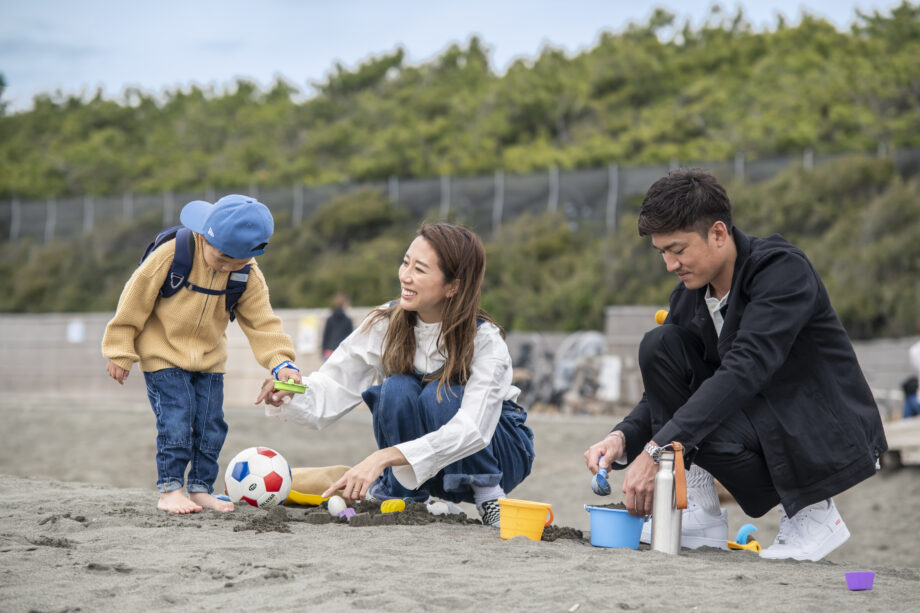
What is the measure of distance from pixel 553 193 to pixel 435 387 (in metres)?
18.8

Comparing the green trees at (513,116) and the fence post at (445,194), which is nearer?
the fence post at (445,194)

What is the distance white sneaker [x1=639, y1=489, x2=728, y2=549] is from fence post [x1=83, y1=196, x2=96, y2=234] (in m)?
25.2

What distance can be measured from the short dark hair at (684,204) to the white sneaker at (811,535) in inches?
40.1

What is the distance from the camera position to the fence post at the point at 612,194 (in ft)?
68.4

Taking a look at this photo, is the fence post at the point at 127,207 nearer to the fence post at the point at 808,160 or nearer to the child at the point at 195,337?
the fence post at the point at 808,160

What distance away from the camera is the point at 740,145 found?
25.1 m

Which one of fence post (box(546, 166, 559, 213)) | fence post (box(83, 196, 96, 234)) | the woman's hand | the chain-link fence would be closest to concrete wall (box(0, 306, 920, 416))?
the chain-link fence

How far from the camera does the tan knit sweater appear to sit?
3.80 meters

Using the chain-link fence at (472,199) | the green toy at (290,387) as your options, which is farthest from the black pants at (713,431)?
the chain-link fence at (472,199)

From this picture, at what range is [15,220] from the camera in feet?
89.8

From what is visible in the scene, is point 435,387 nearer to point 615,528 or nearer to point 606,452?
point 606,452

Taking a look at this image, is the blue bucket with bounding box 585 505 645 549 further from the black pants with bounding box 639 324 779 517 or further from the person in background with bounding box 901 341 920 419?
the person in background with bounding box 901 341 920 419

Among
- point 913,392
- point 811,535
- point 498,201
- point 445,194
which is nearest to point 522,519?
point 811,535

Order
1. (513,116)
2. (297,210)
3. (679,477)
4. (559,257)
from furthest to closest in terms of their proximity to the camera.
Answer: (513,116)
(297,210)
(559,257)
(679,477)
